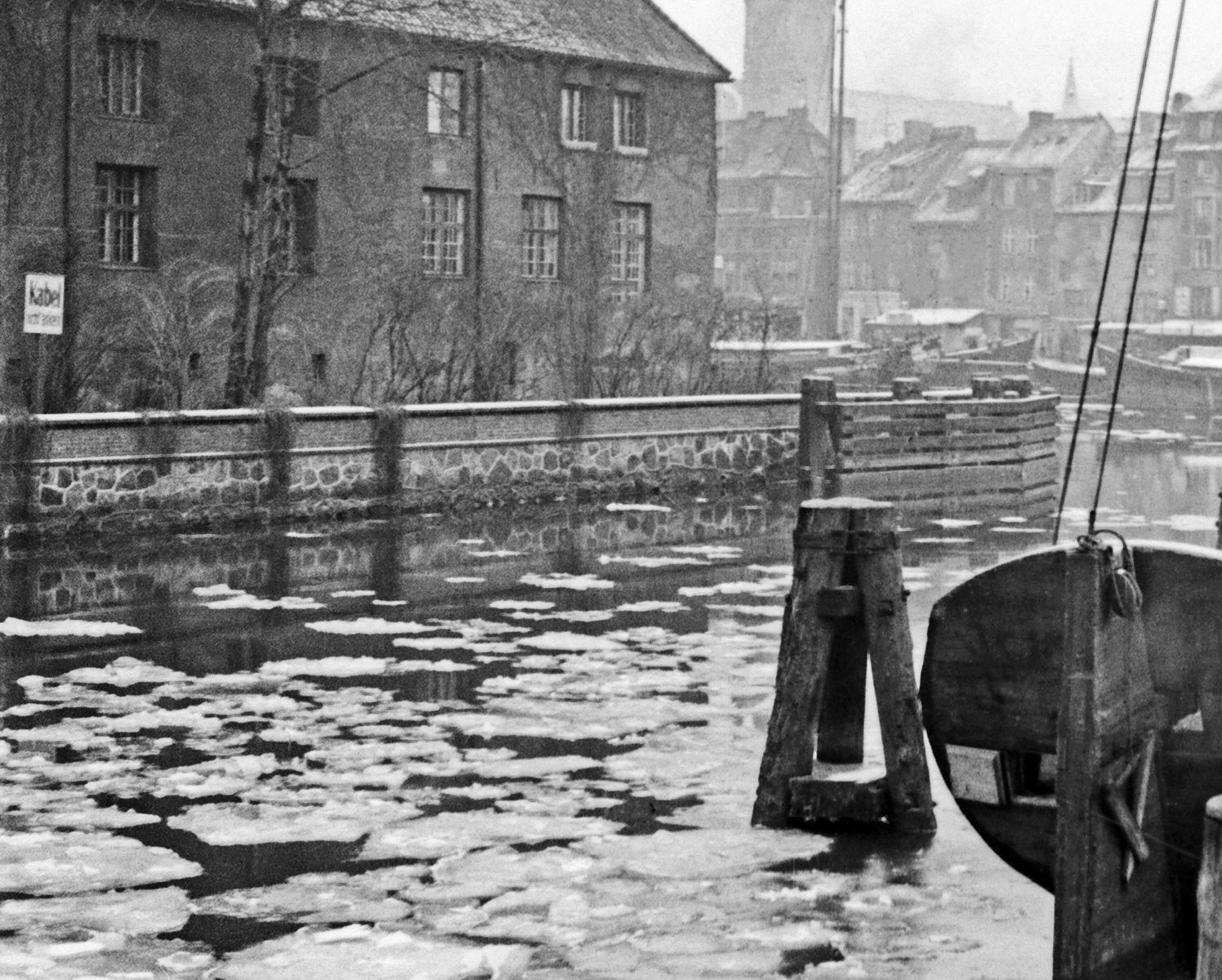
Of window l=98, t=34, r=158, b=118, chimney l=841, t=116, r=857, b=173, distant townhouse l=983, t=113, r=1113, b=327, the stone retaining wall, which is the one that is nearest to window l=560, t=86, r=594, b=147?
window l=98, t=34, r=158, b=118

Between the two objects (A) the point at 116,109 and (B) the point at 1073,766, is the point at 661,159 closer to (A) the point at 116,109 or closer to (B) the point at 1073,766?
(A) the point at 116,109

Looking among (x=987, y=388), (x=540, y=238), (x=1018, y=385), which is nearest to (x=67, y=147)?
(x=540, y=238)

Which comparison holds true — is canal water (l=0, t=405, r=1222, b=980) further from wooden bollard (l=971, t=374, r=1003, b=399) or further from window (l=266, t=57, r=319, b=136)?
window (l=266, t=57, r=319, b=136)

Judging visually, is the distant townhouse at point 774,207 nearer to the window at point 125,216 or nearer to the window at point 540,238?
the window at point 540,238

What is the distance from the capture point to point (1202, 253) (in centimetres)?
8569

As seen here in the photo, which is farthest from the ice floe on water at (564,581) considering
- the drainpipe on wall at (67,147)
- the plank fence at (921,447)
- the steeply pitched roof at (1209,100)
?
the steeply pitched roof at (1209,100)

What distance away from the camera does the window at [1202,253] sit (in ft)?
280

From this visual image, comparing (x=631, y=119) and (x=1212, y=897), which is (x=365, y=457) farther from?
(x=631, y=119)

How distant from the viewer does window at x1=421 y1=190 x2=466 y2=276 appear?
3478 centimetres

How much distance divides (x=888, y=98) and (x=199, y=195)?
412ft

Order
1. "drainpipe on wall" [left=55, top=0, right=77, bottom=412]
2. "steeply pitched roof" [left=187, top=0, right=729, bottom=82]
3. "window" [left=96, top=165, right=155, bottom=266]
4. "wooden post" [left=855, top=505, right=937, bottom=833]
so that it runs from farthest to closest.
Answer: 1. "steeply pitched roof" [left=187, top=0, right=729, bottom=82]
2. "window" [left=96, top=165, right=155, bottom=266]
3. "drainpipe on wall" [left=55, top=0, right=77, bottom=412]
4. "wooden post" [left=855, top=505, right=937, bottom=833]

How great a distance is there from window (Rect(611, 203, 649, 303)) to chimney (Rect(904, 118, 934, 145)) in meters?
65.3

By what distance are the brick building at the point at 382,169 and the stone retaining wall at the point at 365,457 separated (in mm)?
2735

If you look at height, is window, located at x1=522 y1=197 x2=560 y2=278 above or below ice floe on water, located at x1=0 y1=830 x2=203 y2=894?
above
